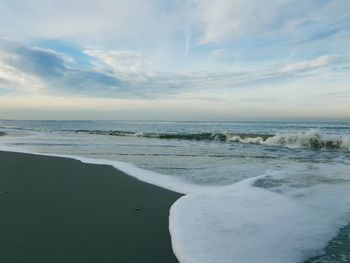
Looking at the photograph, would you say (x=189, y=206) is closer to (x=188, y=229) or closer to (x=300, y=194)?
(x=188, y=229)

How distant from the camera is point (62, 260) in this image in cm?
332

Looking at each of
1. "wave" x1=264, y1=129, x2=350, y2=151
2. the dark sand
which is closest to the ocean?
the dark sand

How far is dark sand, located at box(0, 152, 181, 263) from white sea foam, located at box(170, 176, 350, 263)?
11.5 inches

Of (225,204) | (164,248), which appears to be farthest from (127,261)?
(225,204)

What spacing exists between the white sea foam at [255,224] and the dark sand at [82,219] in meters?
0.29

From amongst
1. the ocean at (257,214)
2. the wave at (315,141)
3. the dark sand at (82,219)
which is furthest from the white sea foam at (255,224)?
the wave at (315,141)

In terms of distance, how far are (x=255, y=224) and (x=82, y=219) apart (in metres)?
2.30

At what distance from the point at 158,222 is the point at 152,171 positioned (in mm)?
4553

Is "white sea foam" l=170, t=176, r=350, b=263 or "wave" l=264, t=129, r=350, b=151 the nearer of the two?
"white sea foam" l=170, t=176, r=350, b=263

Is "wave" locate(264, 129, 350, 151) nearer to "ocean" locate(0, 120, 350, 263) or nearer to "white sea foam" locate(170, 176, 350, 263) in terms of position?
"ocean" locate(0, 120, 350, 263)

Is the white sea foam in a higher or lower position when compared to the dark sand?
lower

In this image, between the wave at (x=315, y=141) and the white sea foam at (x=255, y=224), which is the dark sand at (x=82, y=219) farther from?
the wave at (x=315, y=141)

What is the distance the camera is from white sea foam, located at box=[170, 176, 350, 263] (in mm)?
3693

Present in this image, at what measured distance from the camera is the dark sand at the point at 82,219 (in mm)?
3513
